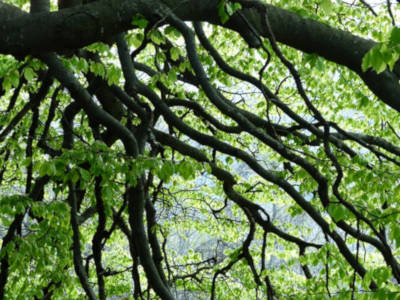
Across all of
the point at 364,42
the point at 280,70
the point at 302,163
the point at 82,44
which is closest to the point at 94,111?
the point at 82,44

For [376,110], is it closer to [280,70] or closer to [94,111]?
[280,70]

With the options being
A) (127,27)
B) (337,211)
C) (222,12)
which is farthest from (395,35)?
(127,27)

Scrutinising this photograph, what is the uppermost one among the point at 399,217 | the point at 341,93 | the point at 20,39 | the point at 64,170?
the point at 341,93

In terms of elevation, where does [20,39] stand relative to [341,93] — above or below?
below

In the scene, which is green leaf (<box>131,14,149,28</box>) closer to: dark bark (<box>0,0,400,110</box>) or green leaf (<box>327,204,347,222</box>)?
dark bark (<box>0,0,400,110</box>)

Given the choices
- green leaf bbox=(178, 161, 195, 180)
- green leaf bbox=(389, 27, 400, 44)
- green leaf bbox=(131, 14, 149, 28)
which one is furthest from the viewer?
green leaf bbox=(178, 161, 195, 180)

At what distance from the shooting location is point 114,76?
484 centimetres

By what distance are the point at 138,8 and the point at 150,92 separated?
1.35 metres

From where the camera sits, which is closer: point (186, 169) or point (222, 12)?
point (222, 12)

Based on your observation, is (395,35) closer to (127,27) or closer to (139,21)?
(139,21)

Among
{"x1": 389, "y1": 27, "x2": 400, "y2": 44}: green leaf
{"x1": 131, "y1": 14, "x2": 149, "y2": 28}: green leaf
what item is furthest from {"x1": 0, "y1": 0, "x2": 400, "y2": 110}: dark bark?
{"x1": 389, "y1": 27, "x2": 400, "y2": 44}: green leaf

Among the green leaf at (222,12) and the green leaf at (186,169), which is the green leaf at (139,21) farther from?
the green leaf at (186,169)

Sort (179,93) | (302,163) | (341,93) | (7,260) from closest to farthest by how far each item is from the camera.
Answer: (302,163)
(7,260)
(179,93)
(341,93)

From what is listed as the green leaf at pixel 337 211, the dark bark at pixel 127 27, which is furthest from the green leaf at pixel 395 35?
the green leaf at pixel 337 211
